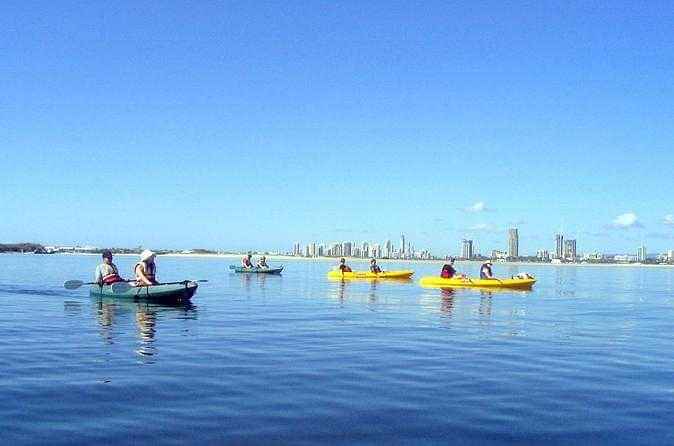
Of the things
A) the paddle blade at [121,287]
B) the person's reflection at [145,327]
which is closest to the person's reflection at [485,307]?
the person's reflection at [145,327]

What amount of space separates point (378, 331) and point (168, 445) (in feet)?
42.9

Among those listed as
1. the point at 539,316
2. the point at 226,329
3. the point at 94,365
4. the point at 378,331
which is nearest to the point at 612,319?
the point at 539,316

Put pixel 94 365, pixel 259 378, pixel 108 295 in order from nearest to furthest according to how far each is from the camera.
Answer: pixel 259 378, pixel 94 365, pixel 108 295

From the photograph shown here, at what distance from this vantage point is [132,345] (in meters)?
17.6

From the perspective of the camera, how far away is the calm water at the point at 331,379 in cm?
983

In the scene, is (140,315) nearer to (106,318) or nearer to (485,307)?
(106,318)

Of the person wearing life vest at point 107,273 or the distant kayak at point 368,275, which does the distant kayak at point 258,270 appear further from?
the person wearing life vest at point 107,273

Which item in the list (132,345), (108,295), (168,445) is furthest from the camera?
(108,295)

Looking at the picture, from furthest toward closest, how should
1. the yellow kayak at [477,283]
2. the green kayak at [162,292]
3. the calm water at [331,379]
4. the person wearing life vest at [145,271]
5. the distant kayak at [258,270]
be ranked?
the distant kayak at [258,270]
the yellow kayak at [477,283]
the person wearing life vest at [145,271]
the green kayak at [162,292]
the calm water at [331,379]

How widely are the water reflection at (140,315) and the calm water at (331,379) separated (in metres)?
Answer: 0.13

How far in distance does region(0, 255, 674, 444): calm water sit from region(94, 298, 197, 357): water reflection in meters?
0.13

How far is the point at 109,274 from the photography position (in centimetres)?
3222

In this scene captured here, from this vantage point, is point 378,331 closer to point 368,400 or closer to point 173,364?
point 173,364

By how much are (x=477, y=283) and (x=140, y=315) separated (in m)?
28.5
